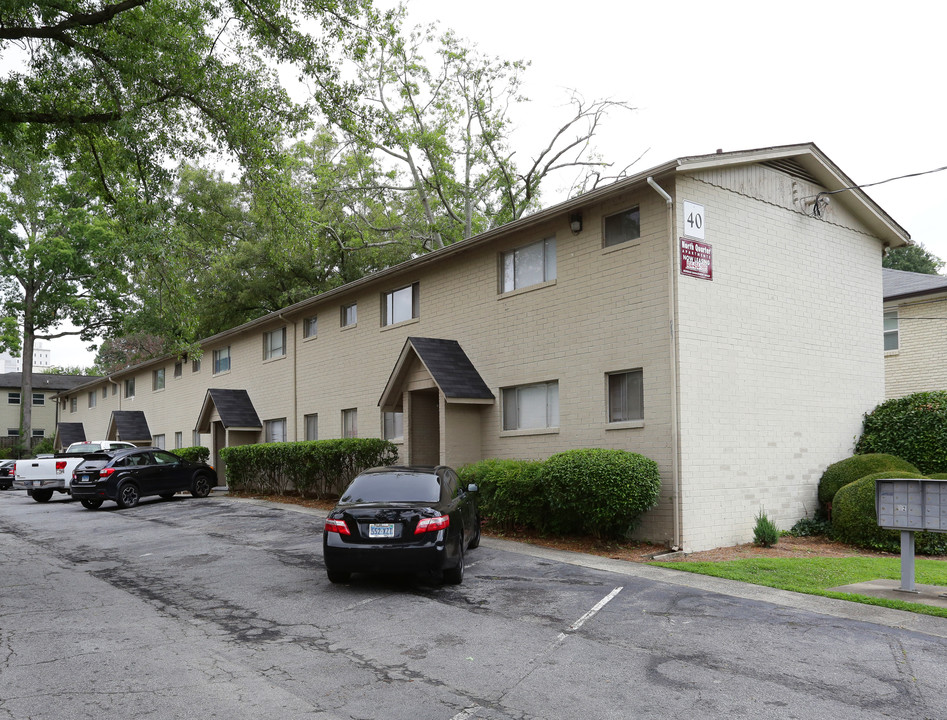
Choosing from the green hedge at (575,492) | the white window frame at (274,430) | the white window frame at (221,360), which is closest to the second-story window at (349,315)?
the white window frame at (274,430)

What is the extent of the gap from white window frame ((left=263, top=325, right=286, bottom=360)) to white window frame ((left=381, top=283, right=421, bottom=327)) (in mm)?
6400

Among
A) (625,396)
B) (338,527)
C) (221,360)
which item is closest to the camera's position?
(338,527)

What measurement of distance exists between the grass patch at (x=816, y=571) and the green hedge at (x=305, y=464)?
31.0 feet

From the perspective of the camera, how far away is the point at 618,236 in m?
15.0

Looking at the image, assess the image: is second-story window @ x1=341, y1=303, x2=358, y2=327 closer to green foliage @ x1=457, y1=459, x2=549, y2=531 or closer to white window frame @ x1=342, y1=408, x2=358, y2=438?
white window frame @ x1=342, y1=408, x2=358, y2=438

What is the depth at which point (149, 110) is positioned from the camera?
571 inches

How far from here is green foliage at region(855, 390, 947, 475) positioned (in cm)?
1559

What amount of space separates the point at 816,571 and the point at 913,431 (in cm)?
649

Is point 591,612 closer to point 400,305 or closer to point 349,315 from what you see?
point 400,305

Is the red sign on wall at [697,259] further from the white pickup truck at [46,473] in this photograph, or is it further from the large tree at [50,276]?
the large tree at [50,276]

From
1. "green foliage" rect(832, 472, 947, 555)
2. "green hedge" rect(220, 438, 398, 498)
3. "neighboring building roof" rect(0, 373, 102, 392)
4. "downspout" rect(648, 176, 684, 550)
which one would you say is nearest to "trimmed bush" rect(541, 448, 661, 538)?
"downspout" rect(648, 176, 684, 550)

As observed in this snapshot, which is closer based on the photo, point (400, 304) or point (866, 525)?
point (866, 525)

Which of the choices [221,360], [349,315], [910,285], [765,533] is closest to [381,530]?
[765,533]

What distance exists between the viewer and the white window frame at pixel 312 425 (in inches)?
963
